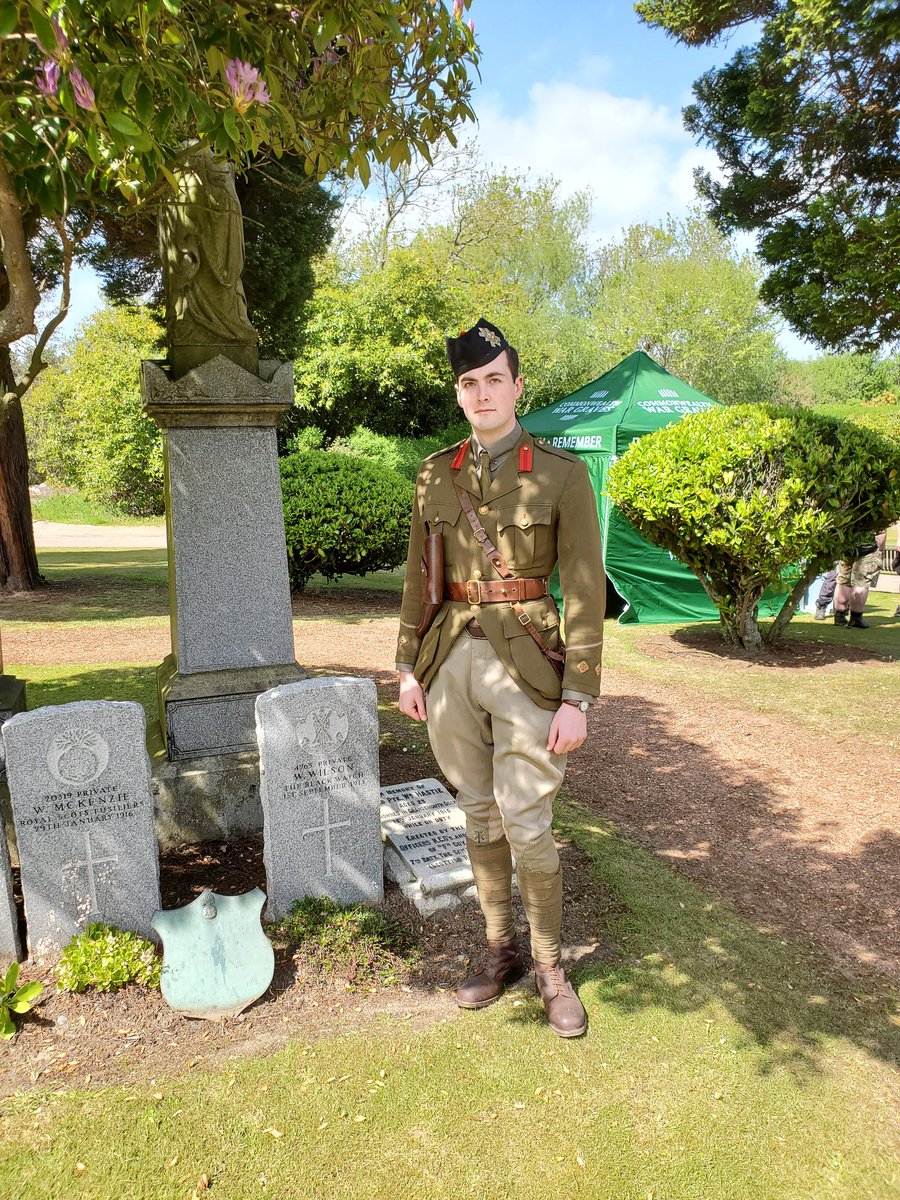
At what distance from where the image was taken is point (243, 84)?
8.71 ft

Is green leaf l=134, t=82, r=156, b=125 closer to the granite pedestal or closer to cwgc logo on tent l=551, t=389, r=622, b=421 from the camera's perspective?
the granite pedestal

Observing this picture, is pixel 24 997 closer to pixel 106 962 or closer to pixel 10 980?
pixel 10 980

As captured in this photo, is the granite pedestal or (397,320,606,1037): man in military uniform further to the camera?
the granite pedestal

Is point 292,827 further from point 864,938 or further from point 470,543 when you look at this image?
point 864,938

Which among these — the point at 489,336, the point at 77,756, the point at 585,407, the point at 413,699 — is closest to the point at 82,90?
the point at 489,336

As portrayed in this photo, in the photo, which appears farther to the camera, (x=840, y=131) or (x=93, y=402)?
(x=93, y=402)

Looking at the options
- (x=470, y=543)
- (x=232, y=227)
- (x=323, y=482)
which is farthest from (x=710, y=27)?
(x=470, y=543)

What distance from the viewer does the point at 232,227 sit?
446 cm

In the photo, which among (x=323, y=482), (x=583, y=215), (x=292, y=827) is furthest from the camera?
(x=583, y=215)

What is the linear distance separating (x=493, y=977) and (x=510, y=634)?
1.39 metres

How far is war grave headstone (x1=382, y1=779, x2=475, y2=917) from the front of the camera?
147 inches

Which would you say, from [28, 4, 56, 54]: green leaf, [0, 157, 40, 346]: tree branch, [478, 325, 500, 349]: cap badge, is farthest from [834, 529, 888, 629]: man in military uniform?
[28, 4, 56, 54]: green leaf

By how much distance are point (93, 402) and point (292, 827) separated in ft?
96.1

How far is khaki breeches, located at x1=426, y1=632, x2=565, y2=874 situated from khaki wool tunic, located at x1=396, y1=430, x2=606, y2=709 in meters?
0.07
